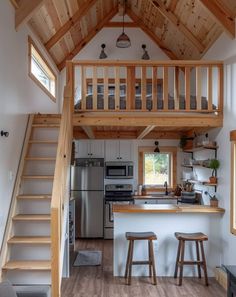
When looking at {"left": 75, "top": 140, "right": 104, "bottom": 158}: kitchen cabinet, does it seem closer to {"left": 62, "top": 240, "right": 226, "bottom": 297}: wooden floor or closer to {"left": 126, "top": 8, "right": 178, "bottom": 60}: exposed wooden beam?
{"left": 126, "top": 8, "right": 178, "bottom": 60}: exposed wooden beam

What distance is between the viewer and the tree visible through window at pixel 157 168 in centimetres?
784

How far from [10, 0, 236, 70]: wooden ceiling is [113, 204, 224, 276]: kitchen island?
2.63 meters

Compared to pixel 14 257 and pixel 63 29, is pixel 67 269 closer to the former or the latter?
pixel 14 257

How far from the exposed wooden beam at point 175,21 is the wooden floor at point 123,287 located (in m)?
3.97

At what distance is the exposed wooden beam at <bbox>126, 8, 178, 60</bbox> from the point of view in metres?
7.50

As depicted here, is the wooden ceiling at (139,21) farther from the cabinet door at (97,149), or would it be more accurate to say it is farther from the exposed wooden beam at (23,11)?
the cabinet door at (97,149)

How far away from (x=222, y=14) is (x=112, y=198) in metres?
4.38

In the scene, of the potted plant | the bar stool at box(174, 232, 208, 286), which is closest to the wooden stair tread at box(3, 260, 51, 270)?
the bar stool at box(174, 232, 208, 286)

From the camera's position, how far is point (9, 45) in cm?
427

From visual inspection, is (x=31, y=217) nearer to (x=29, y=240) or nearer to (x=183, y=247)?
(x=29, y=240)

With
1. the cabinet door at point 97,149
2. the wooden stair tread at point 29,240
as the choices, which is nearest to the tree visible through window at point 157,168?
the cabinet door at point 97,149

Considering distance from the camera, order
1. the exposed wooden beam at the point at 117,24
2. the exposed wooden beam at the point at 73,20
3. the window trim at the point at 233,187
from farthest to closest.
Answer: the exposed wooden beam at the point at 117,24 → the exposed wooden beam at the point at 73,20 → the window trim at the point at 233,187

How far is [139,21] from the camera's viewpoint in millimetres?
7523

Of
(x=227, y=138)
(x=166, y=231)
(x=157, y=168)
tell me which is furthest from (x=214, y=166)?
(x=157, y=168)
